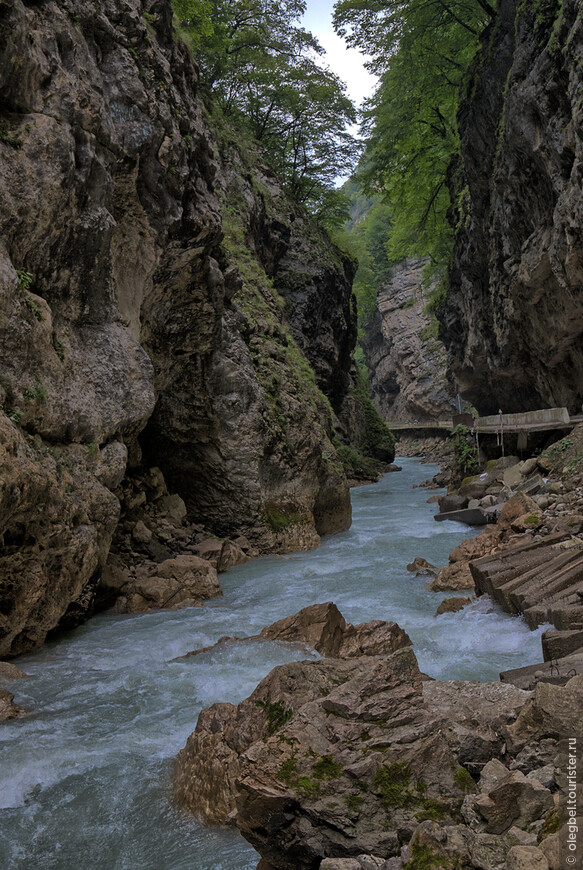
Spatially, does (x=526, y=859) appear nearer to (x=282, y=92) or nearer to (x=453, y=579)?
(x=453, y=579)

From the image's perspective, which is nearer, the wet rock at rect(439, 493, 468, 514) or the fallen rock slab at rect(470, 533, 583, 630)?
the fallen rock slab at rect(470, 533, 583, 630)

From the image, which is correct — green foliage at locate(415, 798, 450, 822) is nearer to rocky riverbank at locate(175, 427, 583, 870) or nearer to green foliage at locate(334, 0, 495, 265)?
rocky riverbank at locate(175, 427, 583, 870)

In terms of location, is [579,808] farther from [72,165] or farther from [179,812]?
[72,165]

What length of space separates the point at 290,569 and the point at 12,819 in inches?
293

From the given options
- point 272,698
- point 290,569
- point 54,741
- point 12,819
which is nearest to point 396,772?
point 272,698

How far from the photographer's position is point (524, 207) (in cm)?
1620

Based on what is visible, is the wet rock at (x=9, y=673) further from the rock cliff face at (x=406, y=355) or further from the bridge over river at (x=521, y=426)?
the rock cliff face at (x=406, y=355)

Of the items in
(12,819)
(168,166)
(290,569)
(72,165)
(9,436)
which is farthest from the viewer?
(290,569)

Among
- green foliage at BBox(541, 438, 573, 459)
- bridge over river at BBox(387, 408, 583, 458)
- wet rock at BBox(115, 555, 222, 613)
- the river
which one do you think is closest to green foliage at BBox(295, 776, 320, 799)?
the river

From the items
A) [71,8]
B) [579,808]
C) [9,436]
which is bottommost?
[579,808]

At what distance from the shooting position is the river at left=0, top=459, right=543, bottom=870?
3.36 meters

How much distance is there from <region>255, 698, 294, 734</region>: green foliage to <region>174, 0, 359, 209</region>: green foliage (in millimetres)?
20785

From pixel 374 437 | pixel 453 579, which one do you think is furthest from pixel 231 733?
pixel 374 437

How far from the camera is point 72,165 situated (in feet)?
23.5
